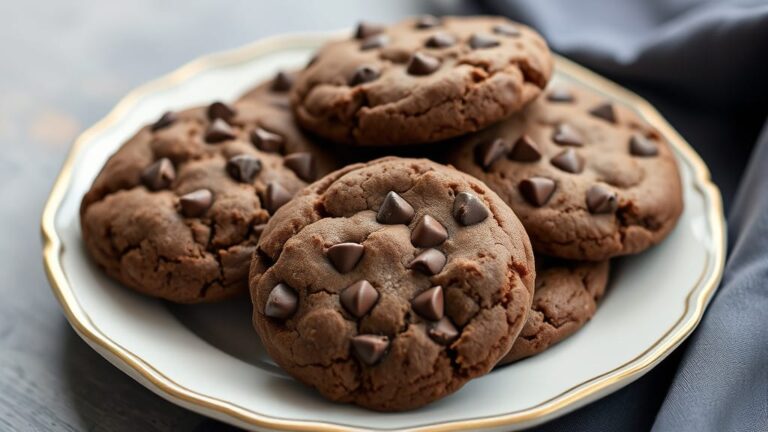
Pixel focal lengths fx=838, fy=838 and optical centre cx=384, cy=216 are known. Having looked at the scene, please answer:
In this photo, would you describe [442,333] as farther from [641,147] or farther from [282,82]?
[282,82]

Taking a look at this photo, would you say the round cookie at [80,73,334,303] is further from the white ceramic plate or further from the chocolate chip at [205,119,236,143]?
the white ceramic plate

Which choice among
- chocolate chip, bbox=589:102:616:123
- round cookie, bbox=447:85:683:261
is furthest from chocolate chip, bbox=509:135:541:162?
chocolate chip, bbox=589:102:616:123

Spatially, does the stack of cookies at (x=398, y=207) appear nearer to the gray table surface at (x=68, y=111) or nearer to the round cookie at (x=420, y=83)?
the round cookie at (x=420, y=83)

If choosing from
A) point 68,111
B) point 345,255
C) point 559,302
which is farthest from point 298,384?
point 68,111

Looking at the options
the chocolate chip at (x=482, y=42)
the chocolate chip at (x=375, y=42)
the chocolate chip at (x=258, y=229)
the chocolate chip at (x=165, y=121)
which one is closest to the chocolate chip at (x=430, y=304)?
the chocolate chip at (x=258, y=229)

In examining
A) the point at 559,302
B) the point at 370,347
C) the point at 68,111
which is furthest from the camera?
the point at 68,111

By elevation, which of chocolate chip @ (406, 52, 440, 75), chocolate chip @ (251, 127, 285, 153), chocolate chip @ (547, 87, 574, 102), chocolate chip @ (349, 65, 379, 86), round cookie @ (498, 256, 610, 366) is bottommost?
round cookie @ (498, 256, 610, 366)
